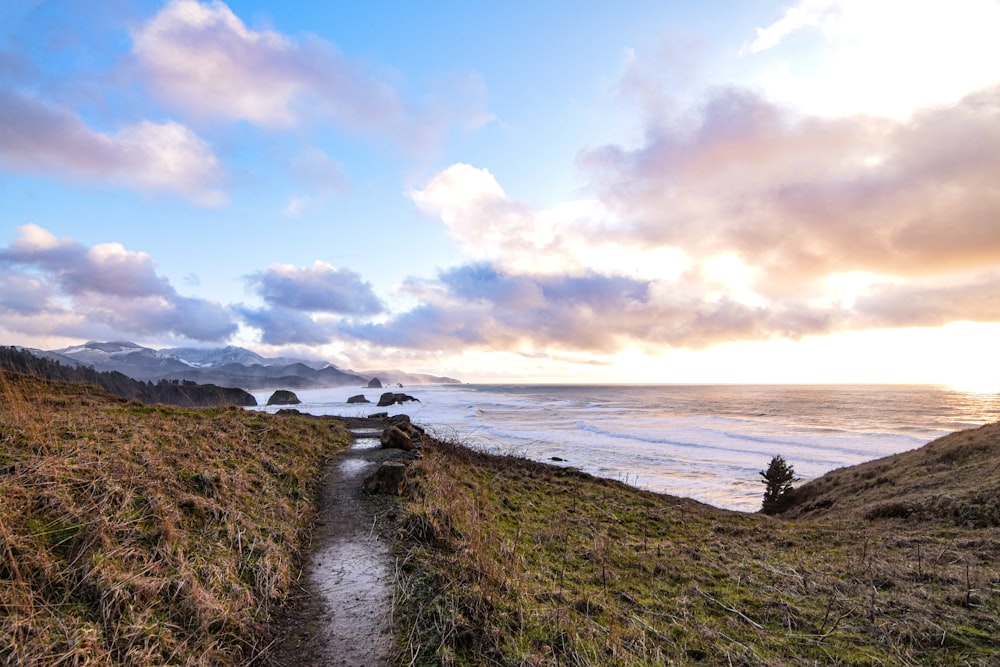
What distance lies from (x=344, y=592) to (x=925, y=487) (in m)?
17.8

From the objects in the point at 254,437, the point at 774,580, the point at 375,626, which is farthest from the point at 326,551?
the point at 774,580

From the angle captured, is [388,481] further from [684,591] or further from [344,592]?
[684,591]

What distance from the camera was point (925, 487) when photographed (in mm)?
14016

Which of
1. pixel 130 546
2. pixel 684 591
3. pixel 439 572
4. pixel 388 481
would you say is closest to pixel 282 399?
pixel 388 481

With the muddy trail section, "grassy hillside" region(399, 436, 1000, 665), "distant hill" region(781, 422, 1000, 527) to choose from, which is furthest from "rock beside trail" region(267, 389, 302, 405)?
"distant hill" region(781, 422, 1000, 527)

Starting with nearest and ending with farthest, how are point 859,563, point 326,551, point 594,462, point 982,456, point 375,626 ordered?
1. point 375,626
2. point 326,551
3. point 859,563
4. point 982,456
5. point 594,462

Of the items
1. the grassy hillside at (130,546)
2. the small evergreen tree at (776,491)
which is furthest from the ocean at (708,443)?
the grassy hillside at (130,546)

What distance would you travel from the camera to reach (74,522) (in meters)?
5.11

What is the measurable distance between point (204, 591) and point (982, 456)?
73.8 ft

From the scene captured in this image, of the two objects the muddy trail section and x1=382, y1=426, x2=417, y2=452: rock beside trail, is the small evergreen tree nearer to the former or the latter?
x1=382, y1=426, x2=417, y2=452: rock beside trail

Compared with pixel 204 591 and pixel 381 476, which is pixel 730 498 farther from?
pixel 204 591

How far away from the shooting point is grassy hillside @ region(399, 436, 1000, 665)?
5.16 metres

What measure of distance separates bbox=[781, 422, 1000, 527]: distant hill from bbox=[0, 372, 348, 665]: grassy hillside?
1551 cm

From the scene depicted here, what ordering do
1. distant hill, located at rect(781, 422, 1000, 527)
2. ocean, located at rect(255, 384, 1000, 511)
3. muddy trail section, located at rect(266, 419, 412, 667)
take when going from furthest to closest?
ocean, located at rect(255, 384, 1000, 511) < distant hill, located at rect(781, 422, 1000, 527) < muddy trail section, located at rect(266, 419, 412, 667)
